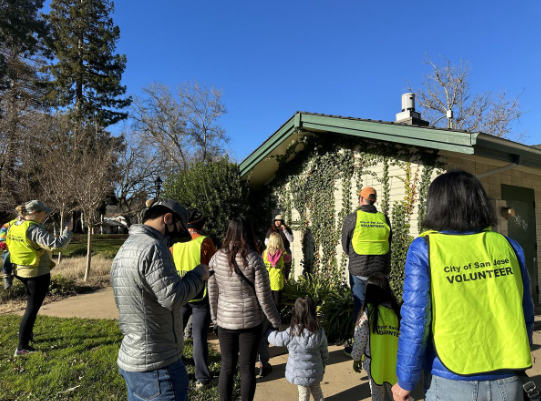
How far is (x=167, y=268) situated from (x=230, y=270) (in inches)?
44.7

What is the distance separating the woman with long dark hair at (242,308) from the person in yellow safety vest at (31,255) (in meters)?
2.58

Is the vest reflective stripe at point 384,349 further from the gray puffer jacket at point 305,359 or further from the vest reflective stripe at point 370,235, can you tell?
the vest reflective stripe at point 370,235

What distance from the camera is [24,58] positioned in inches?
904

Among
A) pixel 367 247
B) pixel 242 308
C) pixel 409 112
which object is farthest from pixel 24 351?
pixel 409 112

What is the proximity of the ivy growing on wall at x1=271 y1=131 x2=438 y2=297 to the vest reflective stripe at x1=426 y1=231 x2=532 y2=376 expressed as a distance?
4.55m

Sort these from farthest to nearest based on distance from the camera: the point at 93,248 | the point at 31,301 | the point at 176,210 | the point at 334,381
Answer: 1. the point at 93,248
2. the point at 31,301
3. the point at 334,381
4. the point at 176,210

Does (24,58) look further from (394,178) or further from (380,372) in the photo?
(380,372)

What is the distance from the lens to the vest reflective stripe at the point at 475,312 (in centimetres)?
153

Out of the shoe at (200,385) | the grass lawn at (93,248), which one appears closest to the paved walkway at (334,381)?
the shoe at (200,385)

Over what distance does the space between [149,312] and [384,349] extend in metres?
1.98

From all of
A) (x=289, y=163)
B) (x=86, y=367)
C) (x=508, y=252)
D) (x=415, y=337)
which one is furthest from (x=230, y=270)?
(x=289, y=163)

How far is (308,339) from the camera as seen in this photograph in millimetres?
3084

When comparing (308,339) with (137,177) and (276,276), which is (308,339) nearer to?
(276,276)

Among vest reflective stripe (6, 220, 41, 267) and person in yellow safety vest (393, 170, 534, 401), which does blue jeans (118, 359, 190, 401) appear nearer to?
person in yellow safety vest (393, 170, 534, 401)
